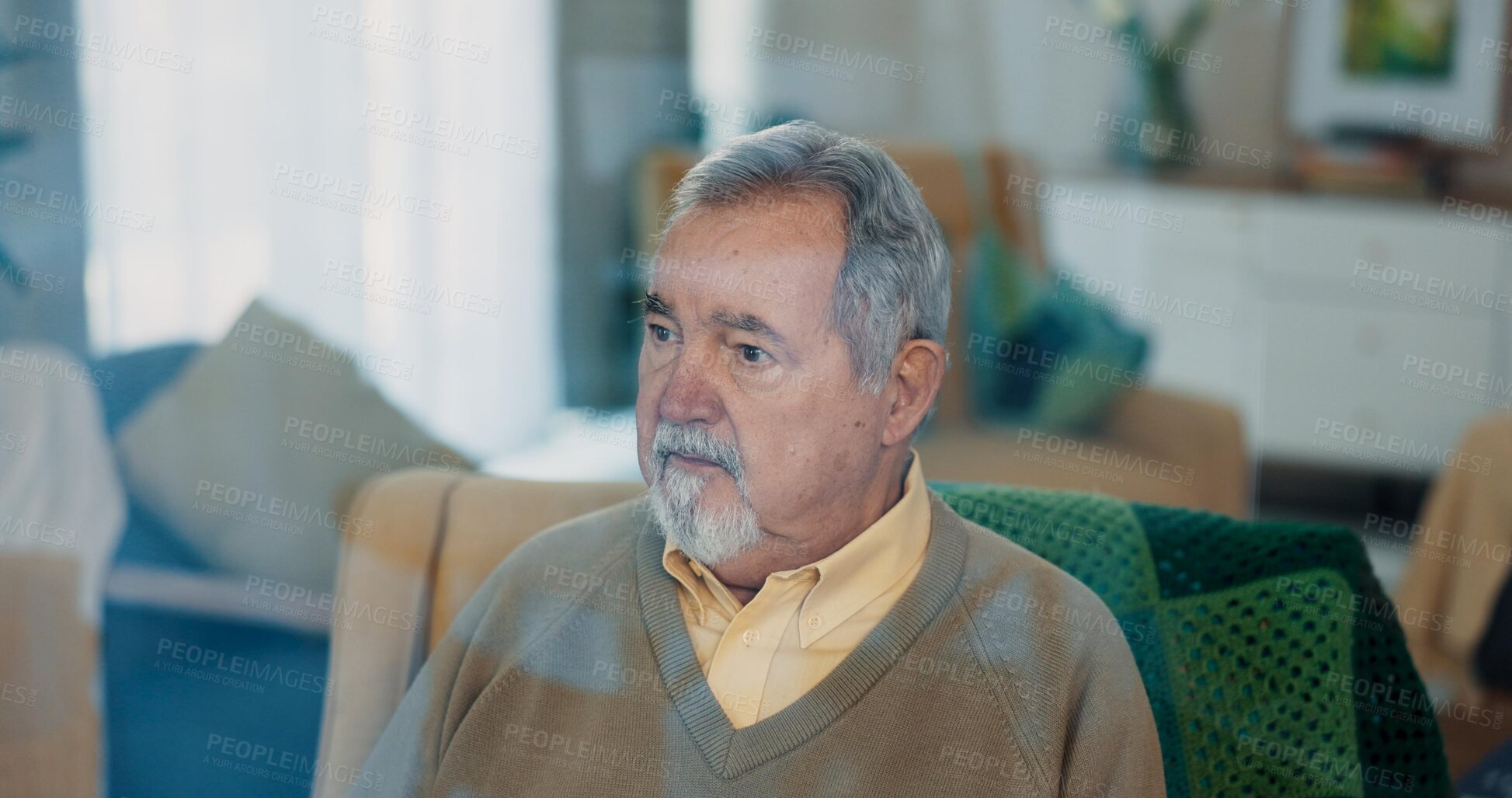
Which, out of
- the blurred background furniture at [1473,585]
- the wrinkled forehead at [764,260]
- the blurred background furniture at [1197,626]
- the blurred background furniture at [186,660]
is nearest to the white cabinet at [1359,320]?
the blurred background furniture at [1473,585]

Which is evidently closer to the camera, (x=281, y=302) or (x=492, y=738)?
(x=492, y=738)

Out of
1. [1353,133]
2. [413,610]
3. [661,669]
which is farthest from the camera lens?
[1353,133]

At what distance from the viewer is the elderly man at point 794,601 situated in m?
0.92

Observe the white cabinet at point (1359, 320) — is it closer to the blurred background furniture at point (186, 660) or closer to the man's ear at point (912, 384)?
the man's ear at point (912, 384)

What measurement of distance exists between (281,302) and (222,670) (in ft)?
1.18

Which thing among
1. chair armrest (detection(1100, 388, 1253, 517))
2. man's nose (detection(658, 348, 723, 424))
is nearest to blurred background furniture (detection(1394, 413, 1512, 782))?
chair armrest (detection(1100, 388, 1253, 517))

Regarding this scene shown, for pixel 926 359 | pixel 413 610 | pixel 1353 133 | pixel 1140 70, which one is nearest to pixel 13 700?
pixel 413 610

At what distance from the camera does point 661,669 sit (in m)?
0.98

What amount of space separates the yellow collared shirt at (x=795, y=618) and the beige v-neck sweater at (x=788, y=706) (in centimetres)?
2

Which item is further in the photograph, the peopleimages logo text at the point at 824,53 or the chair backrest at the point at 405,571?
the peopleimages logo text at the point at 824,53

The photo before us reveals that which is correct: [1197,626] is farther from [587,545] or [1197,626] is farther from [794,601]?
[587,545]

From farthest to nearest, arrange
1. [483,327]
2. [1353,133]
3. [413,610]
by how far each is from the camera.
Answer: [1353,133]
[483,327]
[413,610]

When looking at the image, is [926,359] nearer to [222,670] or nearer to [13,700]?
[222,670]

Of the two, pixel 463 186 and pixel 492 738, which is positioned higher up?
pixel 463 186
